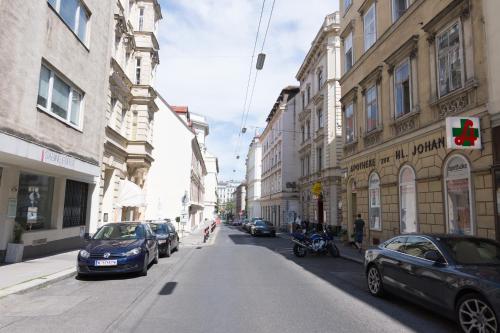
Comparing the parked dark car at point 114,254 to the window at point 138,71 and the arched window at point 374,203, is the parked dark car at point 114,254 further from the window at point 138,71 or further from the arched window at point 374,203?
the window at point 138,71

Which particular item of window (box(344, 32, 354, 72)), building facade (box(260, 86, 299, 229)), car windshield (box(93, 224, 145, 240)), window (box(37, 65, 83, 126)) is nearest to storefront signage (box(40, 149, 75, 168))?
window (box(37, 65, 83, 126))

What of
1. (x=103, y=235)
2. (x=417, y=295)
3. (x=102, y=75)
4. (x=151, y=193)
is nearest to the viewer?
(x=417, y=295)

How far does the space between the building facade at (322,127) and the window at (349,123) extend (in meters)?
7.53

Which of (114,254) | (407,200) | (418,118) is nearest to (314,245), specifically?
(407,200)

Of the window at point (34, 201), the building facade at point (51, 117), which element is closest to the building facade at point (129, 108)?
the building facade at point (51, 117)

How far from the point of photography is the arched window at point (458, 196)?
11.1 m

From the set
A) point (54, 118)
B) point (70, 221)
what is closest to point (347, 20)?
point (54, 118)

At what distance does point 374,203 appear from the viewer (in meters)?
17.7

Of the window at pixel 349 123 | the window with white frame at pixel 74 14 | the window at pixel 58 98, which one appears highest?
the window with white frame at pixel 74 14

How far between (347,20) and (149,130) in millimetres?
13895

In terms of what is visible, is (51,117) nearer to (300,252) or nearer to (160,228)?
(160,228)

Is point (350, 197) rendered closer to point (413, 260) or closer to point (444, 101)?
point (444, 101)

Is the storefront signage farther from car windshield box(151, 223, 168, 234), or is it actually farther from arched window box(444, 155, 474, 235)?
arched window box(444, 155, 474, 235)

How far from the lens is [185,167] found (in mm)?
38188
